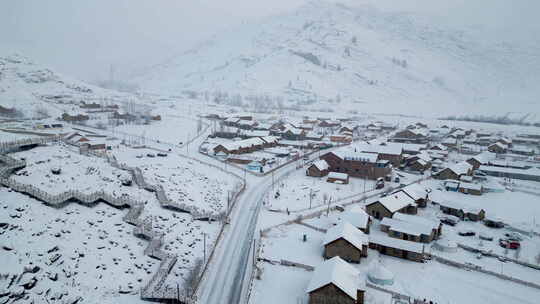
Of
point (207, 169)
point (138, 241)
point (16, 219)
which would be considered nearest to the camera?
point (16, 219)

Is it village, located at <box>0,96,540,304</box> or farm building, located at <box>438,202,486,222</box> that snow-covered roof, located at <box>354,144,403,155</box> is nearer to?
village, located at <box>0,96,540,304</box>

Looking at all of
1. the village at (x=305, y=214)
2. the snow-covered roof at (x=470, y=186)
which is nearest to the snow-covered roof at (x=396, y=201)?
the village at (x=305, y=214)

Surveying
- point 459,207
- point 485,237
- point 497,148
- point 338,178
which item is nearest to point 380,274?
point 485,237

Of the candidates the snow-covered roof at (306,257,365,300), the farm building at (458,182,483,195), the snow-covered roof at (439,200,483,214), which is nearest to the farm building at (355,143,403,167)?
the farm building at (458,182,483,195)

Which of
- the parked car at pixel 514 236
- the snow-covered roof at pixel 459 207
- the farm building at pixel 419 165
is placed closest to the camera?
the parked car at pixel 514 236

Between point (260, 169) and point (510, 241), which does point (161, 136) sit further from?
point (510, 241)

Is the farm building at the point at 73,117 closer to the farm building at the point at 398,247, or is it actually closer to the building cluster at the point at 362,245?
the building cluster at the point at 362,245

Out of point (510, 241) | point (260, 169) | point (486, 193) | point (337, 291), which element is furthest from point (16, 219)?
point (486, 193)
